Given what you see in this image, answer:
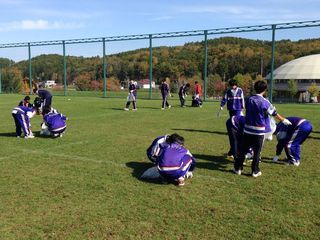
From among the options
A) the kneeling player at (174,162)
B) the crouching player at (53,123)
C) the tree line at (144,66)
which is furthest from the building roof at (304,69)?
the kneeling player at (174,162)

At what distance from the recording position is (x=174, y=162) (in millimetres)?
6590

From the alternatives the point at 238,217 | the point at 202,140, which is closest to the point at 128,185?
the point at 238,217

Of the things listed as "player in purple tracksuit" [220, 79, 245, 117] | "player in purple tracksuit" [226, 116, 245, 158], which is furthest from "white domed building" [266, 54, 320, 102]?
"player in purple tracksuit" [226, 116, 245, 158]

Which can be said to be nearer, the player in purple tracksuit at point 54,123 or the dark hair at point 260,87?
the dark hair at point 260,87

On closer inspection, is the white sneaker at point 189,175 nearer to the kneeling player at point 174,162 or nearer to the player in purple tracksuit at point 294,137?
the kneeling player at point 174,162

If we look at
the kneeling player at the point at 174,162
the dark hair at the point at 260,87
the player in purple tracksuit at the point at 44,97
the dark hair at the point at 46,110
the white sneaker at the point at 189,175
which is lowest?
the white sneaker at the point at 189,175

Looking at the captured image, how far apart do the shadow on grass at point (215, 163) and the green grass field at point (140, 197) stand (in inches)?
0.9

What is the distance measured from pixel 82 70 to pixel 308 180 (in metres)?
34.5

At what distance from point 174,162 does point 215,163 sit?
198 centimetres

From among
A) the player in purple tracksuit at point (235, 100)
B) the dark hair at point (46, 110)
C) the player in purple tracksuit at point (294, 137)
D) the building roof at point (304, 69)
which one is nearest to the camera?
the player in purple tracksuit at point (294, 137)

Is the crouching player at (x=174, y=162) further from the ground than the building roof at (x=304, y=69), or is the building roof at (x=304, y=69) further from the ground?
the building roof at (x=304, y=69)

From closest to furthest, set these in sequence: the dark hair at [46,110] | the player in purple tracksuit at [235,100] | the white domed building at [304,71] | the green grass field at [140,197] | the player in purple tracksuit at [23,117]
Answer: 1. the green grass field at [140,197]
2. the player in purple tracksuit at [235,100]
3. the player in purple tracksuit at [23,117]
4. the dark hair at [46,110]
5. the white domed building at [304,71]

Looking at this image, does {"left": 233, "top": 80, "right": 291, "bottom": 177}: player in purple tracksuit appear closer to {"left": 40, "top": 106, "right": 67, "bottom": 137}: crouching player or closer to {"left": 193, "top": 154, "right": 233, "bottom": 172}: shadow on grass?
{"left": 193, "top": 154, "right": 233, "bottom": 172}: shadow on grass

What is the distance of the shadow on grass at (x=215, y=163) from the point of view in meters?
7.89
